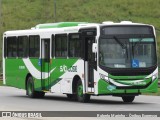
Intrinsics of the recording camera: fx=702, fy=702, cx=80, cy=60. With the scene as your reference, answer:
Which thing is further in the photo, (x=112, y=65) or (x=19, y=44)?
(x=19, y=44)

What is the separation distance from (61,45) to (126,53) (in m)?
3.54

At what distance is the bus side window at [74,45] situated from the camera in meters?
25.7

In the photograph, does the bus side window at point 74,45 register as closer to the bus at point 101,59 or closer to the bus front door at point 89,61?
the bus at point 101,59

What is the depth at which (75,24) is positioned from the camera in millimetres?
27172

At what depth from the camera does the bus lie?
952 inches

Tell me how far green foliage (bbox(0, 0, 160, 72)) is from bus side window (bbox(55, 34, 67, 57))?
48524 mm

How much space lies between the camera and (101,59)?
24281mm

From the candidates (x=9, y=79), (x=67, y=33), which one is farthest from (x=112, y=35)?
(x=9, y=79)

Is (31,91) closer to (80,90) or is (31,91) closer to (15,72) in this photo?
(15,72)

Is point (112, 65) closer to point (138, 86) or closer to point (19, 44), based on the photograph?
point (138, 86)

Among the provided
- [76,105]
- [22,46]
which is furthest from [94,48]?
[22,46]

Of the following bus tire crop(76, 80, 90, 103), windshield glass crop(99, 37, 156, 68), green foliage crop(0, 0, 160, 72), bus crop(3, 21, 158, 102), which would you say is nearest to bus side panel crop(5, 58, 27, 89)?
bus crop(3, 21, 158, 102)

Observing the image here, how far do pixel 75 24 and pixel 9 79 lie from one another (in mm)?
6046

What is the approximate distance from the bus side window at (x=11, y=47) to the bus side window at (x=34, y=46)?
1.58 m
